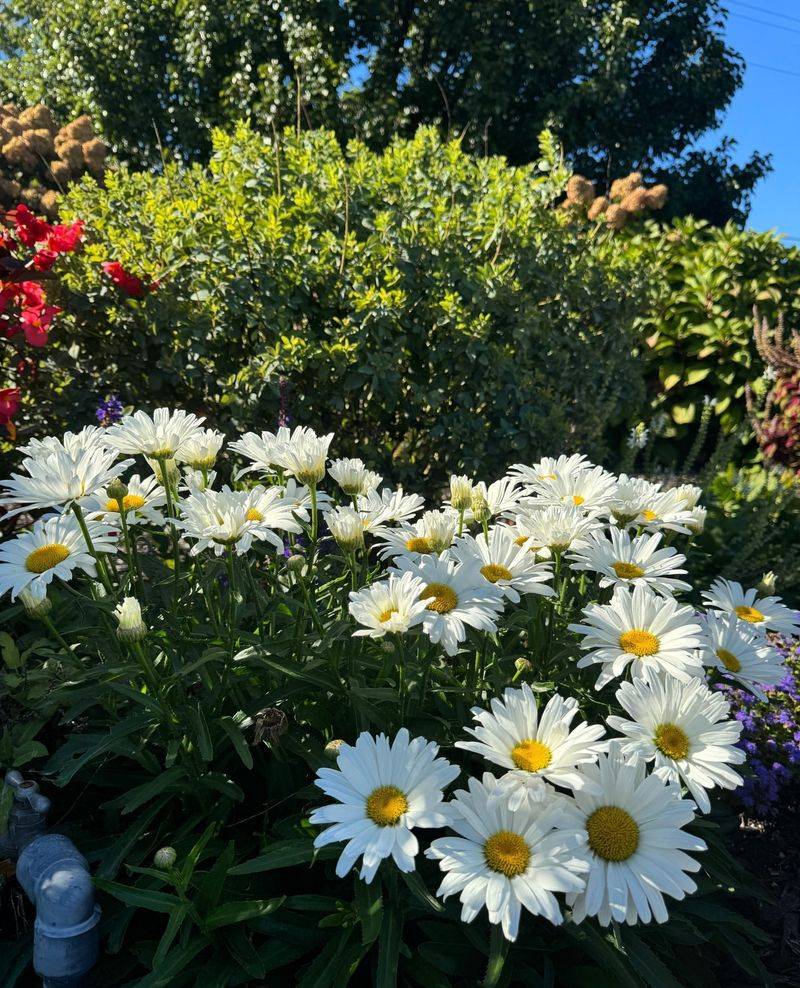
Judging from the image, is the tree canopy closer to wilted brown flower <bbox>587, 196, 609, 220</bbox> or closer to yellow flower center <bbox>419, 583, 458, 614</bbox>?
wilted brown flower <bbox>587, 196, 609, 220</bbox>

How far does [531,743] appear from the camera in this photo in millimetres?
1424

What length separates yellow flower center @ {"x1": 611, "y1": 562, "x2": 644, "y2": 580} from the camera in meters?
1.76

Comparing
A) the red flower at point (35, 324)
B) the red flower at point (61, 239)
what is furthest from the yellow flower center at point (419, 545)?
the red flower at point (61, 239)

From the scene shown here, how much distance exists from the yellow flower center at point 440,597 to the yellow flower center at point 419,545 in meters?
0.24

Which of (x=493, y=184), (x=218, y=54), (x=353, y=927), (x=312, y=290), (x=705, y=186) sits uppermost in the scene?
(x=705, y=186)

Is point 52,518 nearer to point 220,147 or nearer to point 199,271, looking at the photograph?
point 199,271

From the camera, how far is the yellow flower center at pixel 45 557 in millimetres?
1704

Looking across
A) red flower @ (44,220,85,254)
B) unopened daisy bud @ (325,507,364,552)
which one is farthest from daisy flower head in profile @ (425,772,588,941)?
red flower @ (44,220,85,254)

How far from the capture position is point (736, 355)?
6434 mm

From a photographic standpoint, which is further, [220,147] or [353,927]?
[220,147]

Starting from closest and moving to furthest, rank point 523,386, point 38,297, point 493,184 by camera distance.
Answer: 1. point 38,297
2. point 523,386
3. point 493,184

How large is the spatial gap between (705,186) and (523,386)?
15.9 m

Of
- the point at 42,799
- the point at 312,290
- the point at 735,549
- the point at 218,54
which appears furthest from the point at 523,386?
the point at 218,54

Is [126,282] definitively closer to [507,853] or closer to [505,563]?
[505,563]
